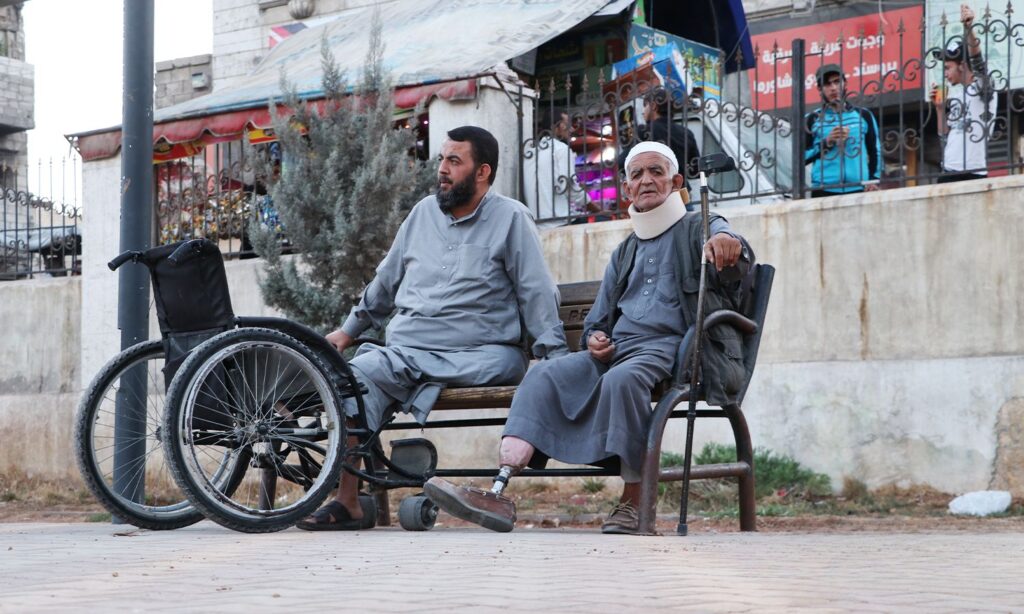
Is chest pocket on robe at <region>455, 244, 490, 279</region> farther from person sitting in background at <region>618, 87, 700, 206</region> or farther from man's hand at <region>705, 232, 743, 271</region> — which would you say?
person sitting in background at <region>618, 87, 700, 206</region>

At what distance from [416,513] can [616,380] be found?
0.92 metres

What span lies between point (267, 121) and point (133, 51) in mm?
4484

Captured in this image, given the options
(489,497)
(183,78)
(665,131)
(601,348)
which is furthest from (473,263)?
(183,78)

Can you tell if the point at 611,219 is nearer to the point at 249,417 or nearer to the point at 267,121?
the point at 267,121

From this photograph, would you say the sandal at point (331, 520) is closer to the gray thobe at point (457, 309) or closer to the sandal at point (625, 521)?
the gray thobe at point (457, 309)

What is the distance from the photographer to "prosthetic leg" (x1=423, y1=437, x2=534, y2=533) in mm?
5324

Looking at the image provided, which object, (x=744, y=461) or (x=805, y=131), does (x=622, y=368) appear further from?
(x=805, y=131)

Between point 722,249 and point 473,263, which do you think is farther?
point 473,263

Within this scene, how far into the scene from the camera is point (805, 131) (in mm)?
9820

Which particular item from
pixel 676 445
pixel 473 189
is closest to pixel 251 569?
pixel 473 189

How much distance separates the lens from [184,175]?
1241cm

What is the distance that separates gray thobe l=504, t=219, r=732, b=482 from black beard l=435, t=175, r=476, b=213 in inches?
27.3

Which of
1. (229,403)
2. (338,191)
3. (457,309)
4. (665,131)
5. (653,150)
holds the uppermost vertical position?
(665,131)

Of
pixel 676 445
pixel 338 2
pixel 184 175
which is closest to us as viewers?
pixel 676 445
